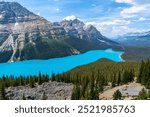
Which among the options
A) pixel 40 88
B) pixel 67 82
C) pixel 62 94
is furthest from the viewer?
pixel 67 82

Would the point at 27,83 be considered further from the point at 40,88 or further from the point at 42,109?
the point at 42,109

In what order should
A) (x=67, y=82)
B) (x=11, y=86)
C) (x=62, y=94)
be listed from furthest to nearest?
(x=67, y=82)
(x=11, y=86)
(x=62, y=94)

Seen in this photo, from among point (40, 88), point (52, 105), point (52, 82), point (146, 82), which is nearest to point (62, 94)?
point (40, 88)

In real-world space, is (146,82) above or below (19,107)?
below

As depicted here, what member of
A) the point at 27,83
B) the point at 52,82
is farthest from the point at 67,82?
the point at 27,83

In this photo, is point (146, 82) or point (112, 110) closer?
point (112, 110)

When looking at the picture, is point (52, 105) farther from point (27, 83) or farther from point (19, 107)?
point (27, 83)
